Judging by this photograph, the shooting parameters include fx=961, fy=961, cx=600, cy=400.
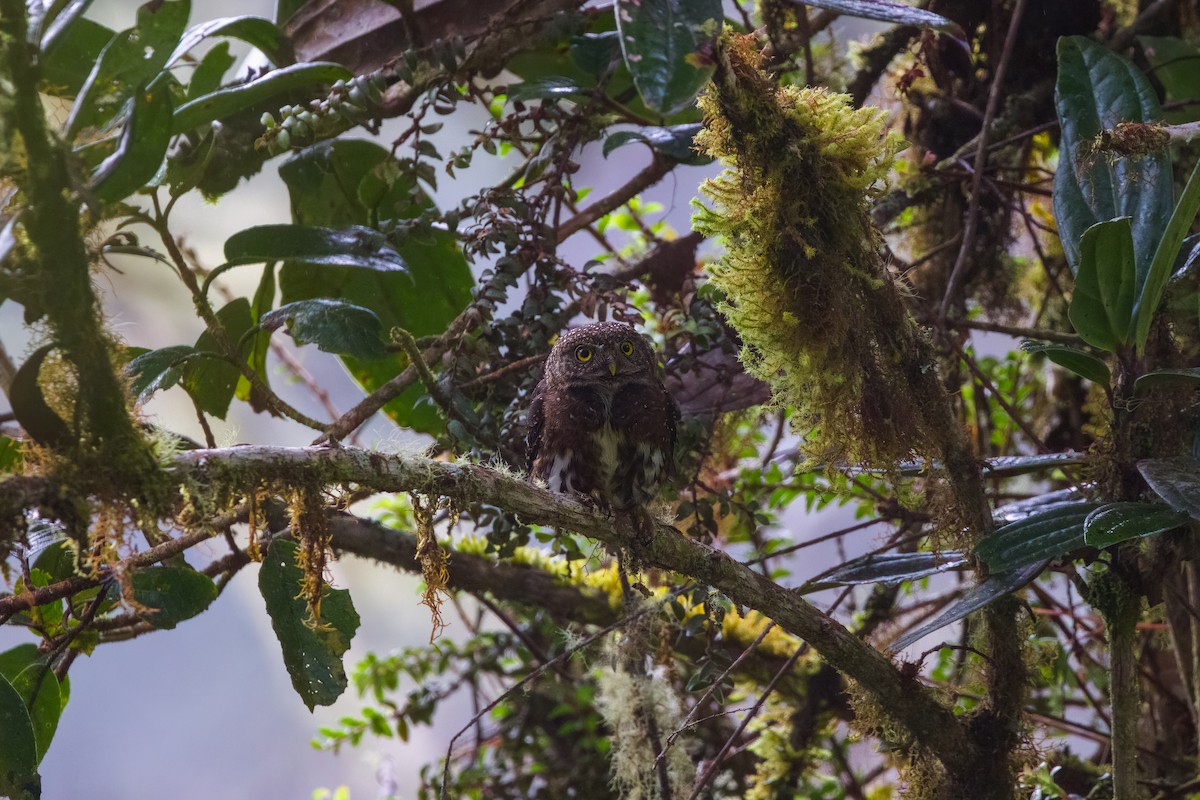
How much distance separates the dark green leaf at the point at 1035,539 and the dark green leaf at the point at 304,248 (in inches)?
51.5

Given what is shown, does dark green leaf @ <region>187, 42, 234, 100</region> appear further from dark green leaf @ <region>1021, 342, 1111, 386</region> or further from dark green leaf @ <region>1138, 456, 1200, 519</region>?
dark green leaf @ <region>1138, 456, 1200, 519</region>

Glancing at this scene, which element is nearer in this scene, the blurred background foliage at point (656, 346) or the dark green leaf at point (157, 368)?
the blurred background foliage at point (656, 346)

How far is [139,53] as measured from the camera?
1841mm

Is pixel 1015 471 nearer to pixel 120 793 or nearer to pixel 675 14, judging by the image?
pixel 675 14

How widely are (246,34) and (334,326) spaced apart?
37.8 inches

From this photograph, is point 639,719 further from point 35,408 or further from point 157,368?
point 35,408

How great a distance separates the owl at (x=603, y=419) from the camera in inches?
89.0

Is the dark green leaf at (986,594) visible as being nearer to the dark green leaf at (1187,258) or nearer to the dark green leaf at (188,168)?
the dark green leaf at (1187,258)

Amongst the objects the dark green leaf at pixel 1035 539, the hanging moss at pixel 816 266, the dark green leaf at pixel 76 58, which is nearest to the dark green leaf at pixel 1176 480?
the dark green leaf at pixel 1035 539

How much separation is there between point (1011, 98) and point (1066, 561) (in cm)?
161

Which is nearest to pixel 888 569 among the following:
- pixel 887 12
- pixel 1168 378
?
pixel 1168 378

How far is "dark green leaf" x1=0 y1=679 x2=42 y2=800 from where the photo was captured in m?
1.59

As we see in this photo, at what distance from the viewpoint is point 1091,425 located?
303 cm

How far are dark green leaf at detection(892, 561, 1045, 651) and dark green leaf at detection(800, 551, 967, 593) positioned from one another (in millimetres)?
134
